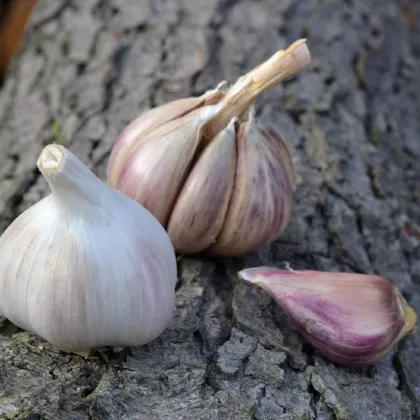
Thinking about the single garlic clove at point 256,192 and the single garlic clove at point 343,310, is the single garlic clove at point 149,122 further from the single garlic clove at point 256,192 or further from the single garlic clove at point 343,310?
the single garlic clove at point 343,310

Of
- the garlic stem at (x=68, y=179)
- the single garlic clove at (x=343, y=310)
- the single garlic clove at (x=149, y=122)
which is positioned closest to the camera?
the garlic stem at (x=68, y=179)

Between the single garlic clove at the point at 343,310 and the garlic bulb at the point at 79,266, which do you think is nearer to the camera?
the garlic bulb at the point at 79,266

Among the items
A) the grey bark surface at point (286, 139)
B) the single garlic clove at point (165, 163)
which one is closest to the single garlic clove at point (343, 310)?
the grey bark surface at point (286, 139)

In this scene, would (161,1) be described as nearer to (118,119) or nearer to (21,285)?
(118,119)

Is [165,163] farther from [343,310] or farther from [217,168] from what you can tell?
Result: [343,310]

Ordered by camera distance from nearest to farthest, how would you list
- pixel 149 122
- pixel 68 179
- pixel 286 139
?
pixel 68 179
pixel 149 122
pixel 286 139

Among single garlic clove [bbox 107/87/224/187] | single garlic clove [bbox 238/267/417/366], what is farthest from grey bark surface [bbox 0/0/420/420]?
single garlic clove [bbox 107/87/224/187]

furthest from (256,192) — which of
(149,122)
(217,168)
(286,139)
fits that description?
(286,139)
